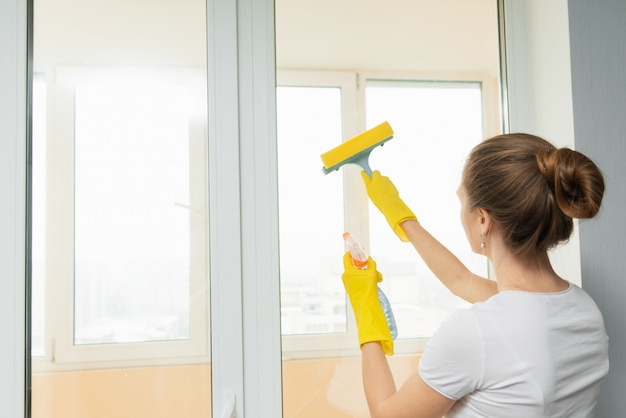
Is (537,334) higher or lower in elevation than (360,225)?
lower

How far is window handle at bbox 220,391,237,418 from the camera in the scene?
1.16 meters

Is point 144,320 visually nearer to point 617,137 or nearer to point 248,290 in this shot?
point 248,290

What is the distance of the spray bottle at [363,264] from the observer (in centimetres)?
115

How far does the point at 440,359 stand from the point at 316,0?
33.9 inches

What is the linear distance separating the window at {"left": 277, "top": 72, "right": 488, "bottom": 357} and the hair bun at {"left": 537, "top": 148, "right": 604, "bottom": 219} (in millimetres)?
441

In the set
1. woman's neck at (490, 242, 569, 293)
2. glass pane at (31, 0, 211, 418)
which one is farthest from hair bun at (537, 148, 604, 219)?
glass pane at (31, 0, 211, 418)

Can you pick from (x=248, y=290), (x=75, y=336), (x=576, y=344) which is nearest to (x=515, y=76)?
(x=576, y=344)

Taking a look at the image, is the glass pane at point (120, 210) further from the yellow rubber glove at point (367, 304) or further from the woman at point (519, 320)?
the woman at point (519, 320)

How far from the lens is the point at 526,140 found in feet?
3.04

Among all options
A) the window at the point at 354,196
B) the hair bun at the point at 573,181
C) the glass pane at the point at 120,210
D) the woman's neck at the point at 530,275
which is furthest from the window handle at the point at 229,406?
the hair bun at the point at 573,181

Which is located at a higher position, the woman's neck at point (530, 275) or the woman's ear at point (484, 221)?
the woman's ear at point (484, 221)

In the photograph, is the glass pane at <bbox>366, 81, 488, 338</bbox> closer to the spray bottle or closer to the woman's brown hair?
the spray bottle
